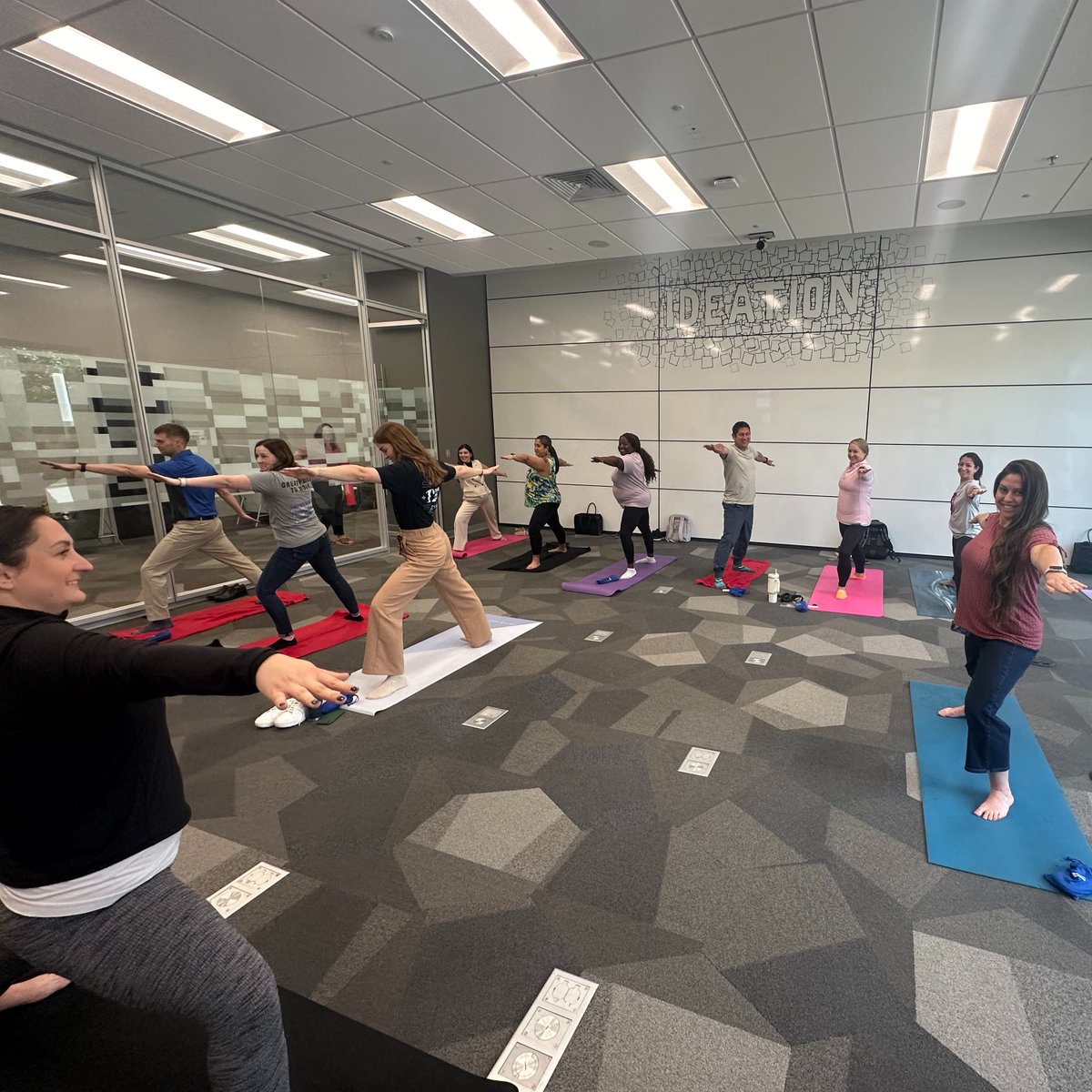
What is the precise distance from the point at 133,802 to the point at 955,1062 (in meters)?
2.14

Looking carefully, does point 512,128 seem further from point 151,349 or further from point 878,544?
point 878,544

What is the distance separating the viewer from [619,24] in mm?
2945

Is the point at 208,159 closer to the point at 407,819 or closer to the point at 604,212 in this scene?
the point at 604,212

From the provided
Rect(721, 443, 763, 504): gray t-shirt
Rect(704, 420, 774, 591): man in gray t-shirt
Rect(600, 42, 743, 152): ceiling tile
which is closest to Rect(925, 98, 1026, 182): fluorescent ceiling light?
Rect(600, 42, 743, 152): ceiling tile

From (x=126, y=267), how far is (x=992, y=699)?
646 cm

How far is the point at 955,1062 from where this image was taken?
5.24 feet

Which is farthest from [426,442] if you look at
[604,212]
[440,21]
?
[440,21]

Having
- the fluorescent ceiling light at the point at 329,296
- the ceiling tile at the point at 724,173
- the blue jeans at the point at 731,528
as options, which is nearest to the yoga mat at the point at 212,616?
the fluorescent ceiling light at the point at 329,296

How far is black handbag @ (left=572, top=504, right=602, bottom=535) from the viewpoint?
345 inches

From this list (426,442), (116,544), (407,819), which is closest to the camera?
(407,819)

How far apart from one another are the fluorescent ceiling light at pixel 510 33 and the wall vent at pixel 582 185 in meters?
1.42

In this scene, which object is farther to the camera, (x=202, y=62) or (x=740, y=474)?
(x=740, y=474)

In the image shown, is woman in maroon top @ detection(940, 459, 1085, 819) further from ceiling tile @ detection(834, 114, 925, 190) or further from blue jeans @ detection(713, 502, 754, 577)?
blue jeans @ detection(713, 502, 754, 577)

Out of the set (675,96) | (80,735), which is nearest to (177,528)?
(80,735)
